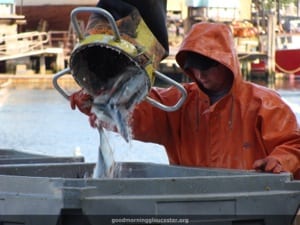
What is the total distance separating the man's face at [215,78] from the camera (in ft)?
14.0

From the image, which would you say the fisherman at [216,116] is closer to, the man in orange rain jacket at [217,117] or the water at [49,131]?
the man in orange rain jacket at [217,117]

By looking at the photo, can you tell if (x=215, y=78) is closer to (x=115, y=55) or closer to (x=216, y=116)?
(x=216, y=116)

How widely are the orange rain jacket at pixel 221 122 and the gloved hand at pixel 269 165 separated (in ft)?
0.50

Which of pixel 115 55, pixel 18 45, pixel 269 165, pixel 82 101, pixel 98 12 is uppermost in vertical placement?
pixel 98 12

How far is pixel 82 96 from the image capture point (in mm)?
4160

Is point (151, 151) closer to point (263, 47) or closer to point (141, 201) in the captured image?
point (141, 201)

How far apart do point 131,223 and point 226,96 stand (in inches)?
48.1

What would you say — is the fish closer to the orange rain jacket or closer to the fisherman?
the fisherman

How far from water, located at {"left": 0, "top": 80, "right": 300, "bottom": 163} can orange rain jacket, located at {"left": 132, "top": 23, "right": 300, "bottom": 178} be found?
3.33 m

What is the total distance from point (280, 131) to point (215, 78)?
0.43 m

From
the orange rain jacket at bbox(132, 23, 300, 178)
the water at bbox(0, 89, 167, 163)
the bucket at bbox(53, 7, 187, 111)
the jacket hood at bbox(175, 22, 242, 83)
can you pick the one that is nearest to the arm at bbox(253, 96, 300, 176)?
the orange rain jacket at bbox(132, 23, 300, 178)

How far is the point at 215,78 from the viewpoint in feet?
14.0

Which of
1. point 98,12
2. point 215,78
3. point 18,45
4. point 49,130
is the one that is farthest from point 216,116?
point 18,45

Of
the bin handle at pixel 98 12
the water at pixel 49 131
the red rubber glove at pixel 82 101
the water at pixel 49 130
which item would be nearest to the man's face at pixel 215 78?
the red rubber glove at pixel 82 101
